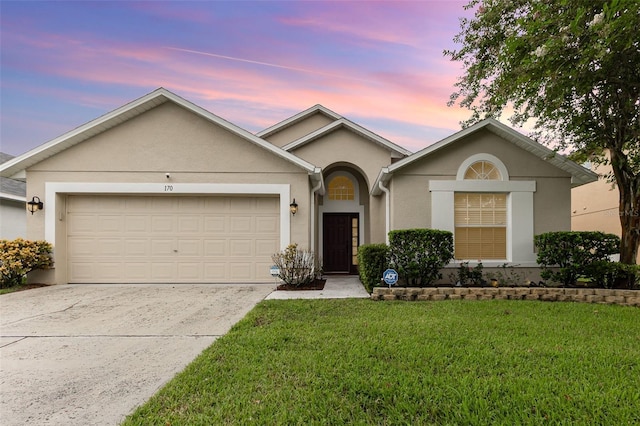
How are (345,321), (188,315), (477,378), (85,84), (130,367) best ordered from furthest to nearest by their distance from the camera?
1. (85,84)
2. (188,315)
3. (345,321)
4. (130,367)
5. (477,378)

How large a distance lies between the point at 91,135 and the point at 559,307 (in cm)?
Result: 1253

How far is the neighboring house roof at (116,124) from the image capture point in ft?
28.3

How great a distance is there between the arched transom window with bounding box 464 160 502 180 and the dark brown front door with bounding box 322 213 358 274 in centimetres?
496

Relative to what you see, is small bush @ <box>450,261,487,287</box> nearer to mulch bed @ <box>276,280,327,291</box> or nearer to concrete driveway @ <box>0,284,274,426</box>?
mulch bed @ <box>276,280,327,291</box>

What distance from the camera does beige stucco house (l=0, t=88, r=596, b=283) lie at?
856 cm

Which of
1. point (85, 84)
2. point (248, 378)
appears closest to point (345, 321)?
point (248, 378)

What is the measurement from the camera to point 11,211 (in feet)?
43.8

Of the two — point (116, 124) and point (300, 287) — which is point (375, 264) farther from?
point (116, 124)

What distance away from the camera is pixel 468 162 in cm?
854

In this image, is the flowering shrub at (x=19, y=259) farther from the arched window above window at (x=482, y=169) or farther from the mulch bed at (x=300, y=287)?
the arched window above window at (x=482, y=169)

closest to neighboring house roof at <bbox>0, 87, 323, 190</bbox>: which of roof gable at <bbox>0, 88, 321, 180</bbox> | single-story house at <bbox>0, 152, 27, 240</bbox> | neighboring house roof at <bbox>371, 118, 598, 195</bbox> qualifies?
roof gable at <bbox>0, 88, 321, 180</bbox>

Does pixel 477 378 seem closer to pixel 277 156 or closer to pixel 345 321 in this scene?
pixel 345 321

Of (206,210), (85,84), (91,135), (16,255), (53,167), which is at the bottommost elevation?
(16,255)

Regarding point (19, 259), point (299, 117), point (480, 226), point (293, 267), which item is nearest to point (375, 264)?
point (293, 267)
